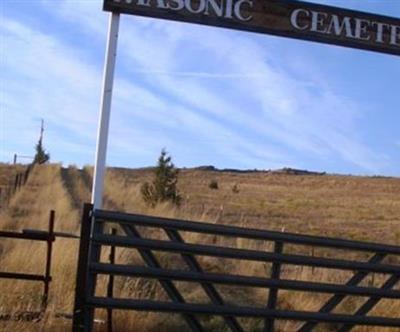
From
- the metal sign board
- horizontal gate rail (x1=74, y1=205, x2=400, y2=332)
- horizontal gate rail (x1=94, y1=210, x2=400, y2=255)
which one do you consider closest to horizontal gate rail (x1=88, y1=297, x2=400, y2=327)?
horizontal gate rail (x1=74, y1=205, x2=400, y2=332)

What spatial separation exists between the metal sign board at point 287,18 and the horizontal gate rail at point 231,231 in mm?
2001

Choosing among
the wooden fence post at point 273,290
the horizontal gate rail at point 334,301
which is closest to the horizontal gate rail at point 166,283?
the wooden fence post at point 273,290

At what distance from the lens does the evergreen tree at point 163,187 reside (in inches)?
1261

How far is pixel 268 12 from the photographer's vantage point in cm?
755

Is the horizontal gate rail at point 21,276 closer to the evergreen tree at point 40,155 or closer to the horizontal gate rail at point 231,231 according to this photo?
the horizontal gate rail at point 231,231

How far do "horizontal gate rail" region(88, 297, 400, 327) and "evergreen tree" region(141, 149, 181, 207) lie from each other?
23.8m

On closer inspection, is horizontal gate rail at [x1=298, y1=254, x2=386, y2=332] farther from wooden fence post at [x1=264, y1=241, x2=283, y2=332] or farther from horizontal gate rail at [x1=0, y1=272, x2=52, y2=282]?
horizontal gate rail at [x1=0, y1=272, x2=52, y2=282]

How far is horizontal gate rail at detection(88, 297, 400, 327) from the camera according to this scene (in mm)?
6371

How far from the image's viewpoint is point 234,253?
664 centimetres

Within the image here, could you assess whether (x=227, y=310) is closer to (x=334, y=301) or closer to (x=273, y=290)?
(x=273, y=290)

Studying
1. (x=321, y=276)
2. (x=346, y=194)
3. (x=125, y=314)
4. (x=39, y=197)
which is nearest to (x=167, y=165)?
(x=39, y=197)

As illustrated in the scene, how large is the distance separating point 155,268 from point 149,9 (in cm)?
241

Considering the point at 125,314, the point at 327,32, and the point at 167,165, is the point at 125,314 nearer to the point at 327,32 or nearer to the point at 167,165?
the point at 327,32

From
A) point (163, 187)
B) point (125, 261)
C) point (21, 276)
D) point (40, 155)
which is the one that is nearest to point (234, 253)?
point (21, 276)
